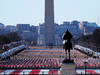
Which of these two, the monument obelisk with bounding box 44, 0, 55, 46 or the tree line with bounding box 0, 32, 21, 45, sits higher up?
the monument obelisk with bounding box 44, 0, 55, 46

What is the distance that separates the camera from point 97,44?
251ft

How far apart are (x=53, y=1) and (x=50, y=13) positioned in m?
4.65

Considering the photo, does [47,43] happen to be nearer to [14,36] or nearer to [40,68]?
[14,36]

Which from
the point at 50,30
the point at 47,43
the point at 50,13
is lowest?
the point at 47,43

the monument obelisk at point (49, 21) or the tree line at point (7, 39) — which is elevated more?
the monument obelisk at point (49, 21)

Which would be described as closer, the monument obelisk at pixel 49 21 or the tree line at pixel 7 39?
the tree line at pixel 7 39

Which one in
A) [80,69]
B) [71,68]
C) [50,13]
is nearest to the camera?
[71,68]

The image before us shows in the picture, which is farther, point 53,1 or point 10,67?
point 53,1

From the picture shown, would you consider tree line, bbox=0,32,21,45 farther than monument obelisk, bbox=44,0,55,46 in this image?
No

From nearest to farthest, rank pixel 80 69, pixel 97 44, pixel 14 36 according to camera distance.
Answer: pixel 80 69
pixel 97 44
pixel 14 36

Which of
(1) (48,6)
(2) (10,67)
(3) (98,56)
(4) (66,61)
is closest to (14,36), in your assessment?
(1) (48,6)

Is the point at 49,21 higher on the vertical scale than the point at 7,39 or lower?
higher

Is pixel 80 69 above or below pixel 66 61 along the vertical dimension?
below

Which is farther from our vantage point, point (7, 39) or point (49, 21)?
point (49, 21)
